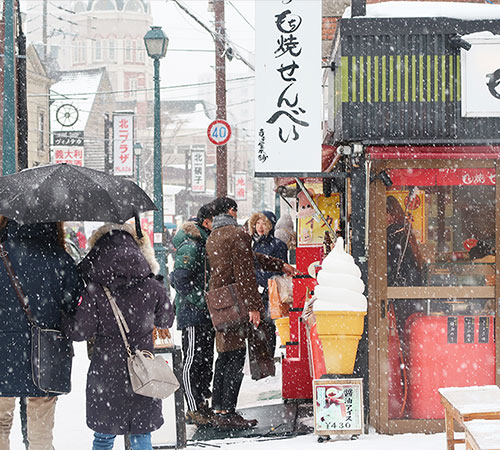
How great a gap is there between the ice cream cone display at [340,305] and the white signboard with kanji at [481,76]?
5.54 ft

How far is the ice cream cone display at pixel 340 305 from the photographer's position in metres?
7.04

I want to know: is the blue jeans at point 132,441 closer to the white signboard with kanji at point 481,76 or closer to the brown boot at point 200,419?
the brown boot at point 200,419

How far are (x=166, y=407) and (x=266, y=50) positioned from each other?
10.6 ft

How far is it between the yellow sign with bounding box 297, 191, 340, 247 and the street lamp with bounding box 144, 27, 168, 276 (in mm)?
8821

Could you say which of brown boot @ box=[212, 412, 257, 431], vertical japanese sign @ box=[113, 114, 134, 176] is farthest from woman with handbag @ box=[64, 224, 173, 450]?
vertical japanese sign @ box=[113, 114, 134, 176]

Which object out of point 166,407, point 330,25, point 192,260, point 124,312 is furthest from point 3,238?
point 330,25

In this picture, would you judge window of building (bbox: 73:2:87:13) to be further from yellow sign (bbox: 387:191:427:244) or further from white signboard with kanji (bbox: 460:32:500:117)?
white signboard with kanji (bbox: 460:32:500:117)

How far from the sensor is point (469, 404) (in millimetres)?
5039

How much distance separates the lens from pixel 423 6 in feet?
24.5

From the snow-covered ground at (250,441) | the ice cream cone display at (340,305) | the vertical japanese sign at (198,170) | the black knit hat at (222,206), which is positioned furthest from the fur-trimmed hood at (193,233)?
the vertical japanese sign at (198,170)

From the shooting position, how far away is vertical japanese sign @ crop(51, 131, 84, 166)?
3419cm

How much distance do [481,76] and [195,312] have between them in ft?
11.5

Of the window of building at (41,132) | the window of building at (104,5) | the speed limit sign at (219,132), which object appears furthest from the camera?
the window of building at (104,5)

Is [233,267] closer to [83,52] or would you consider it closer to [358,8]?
[358,8]
